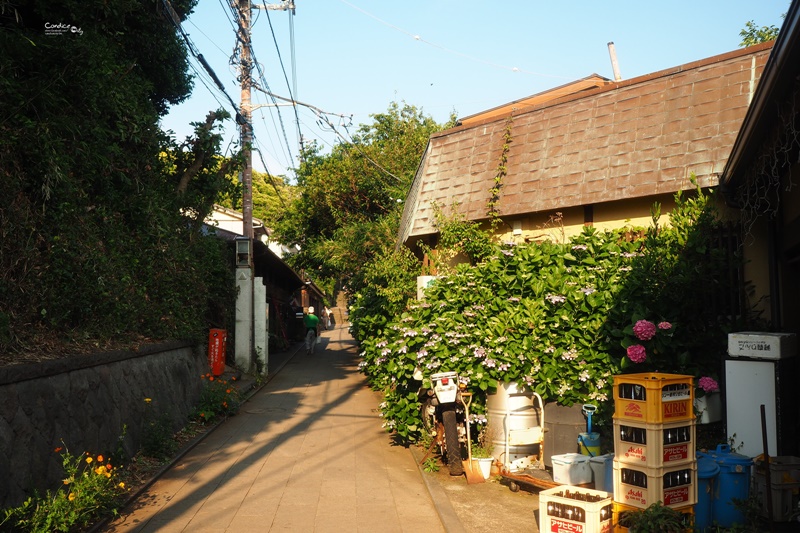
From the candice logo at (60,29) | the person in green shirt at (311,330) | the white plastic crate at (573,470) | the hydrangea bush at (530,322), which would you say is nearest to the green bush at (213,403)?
the hydrangea bush at (530,322)

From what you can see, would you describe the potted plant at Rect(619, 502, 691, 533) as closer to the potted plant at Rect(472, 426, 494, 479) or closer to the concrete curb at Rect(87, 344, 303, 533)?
the potted plant at Rect(472, 426, 494, 479)

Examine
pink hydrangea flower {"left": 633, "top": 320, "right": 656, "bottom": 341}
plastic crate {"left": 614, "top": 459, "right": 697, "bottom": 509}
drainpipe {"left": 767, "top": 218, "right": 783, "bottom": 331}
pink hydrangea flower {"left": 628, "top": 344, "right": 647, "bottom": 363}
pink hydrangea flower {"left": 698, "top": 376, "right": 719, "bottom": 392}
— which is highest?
drainpipe {"left": 767, "top": 218, "right": 783, "bottom": 331}

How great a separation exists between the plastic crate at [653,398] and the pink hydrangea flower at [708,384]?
1.91 meters

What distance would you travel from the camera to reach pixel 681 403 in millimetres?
6094

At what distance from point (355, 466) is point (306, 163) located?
22.8 metres

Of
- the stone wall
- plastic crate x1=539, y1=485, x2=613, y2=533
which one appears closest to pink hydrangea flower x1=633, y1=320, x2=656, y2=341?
plastic crate x1=539, y1=485, x2=613, y2=533

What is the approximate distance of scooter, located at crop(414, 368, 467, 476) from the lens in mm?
8719

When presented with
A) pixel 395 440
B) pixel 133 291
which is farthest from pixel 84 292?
pixel 395 440

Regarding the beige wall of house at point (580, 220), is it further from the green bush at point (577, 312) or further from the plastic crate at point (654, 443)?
the plastic crate at point (654, 443)

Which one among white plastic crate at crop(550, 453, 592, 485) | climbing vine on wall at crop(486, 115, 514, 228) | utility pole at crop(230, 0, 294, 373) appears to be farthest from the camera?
utility pole at crop(230, 0, 294, 373)

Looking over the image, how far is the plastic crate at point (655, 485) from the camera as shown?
578 centimetres

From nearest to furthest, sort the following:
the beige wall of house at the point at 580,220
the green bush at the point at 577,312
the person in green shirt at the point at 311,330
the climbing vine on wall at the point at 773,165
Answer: the climbing vine on wall at the point at 773,165, the green bush at the point at 577,312, the beige wall of house at the point at 580,220, the person in green shirt at the point at 311,330

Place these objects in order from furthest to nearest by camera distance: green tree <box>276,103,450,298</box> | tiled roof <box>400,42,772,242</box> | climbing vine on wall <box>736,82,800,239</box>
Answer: green tree <box>276,103,450,298</box>
tiled roof <box>400,42,772,242</box>
climbing vine on wall <box>736,82,800,239</box>

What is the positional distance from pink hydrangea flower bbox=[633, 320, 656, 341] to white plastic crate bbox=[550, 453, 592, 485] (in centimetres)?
148
